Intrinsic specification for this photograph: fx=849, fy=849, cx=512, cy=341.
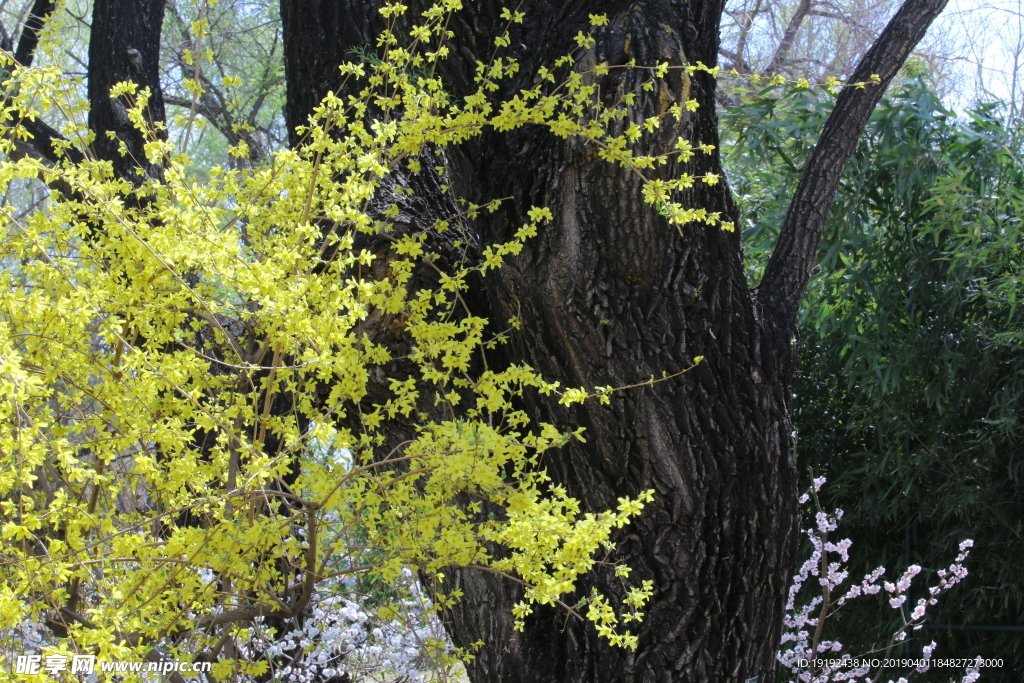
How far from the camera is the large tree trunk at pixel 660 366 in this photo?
2020 mm

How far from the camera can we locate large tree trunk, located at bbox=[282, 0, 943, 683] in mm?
2020

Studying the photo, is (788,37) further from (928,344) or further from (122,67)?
(122,67)

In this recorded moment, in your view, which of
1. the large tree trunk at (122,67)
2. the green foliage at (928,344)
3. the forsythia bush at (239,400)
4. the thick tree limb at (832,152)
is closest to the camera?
the forsythia bush at (239,400)

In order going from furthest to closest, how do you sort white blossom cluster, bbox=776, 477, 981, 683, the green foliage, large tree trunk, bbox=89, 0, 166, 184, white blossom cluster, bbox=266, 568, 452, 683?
white blossom cluster, bbox=266, 568, 452, 683
large tree trunk, bbox=89, 0, 166, 184
the green foliage
white blossom cluster, bbox=776, 477, 981, 683

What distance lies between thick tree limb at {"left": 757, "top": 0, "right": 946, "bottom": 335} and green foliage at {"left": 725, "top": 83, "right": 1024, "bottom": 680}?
104cm

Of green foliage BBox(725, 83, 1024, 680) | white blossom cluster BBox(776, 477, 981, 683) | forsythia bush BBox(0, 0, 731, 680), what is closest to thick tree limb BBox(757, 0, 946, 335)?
forsythia bush BBox(0, 0, 731, 680)

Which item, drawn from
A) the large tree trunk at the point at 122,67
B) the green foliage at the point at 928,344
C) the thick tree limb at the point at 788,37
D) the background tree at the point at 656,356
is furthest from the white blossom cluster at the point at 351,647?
the thick tree limb at the point at 788,37

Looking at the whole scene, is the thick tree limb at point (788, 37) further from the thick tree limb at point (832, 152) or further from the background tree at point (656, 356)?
the background tree at point (656, 356)

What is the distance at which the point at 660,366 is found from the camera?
2.04 meters

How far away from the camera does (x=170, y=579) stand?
5.40ft

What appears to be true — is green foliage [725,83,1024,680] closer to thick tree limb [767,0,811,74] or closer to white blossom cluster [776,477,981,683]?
white blossom cluster [776,477,981,683]

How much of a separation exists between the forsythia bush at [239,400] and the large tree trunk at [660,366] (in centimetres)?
10

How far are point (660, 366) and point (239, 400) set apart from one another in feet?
3.35

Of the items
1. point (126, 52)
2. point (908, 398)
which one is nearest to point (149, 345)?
point (126, 52)
